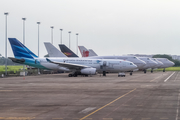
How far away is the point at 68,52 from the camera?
83688mm

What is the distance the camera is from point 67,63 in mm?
58188

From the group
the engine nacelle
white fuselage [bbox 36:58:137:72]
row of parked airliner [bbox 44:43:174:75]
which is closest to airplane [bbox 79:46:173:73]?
row of parked airliner [bbox 44:43:174:75]

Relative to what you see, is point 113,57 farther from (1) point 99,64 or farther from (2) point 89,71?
(2) point 89,71

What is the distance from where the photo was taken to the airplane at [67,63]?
59344 mm

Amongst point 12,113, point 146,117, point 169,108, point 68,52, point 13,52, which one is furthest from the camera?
point 68,52

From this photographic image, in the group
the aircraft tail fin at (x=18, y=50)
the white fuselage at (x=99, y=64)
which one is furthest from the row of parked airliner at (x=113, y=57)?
the aircraft tail fin at (x=18, y=50)

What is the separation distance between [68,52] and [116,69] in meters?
25.5

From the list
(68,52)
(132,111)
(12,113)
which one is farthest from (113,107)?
(68,52)

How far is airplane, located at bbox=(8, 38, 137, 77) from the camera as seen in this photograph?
59344 mm

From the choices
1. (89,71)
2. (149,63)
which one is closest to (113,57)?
(149,63)

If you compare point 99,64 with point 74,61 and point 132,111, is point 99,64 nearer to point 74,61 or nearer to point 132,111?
point 74,61

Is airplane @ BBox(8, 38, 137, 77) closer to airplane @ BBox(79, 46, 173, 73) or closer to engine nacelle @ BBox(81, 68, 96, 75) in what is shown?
engine nacelle @ BBox(81, 68, 96, 75)

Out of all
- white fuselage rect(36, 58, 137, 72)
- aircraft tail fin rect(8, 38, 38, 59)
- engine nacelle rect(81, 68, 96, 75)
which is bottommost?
engine nacelle rect(81, 68, 96, 75)

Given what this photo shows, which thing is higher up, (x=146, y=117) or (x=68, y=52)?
(x=68, y=52)
